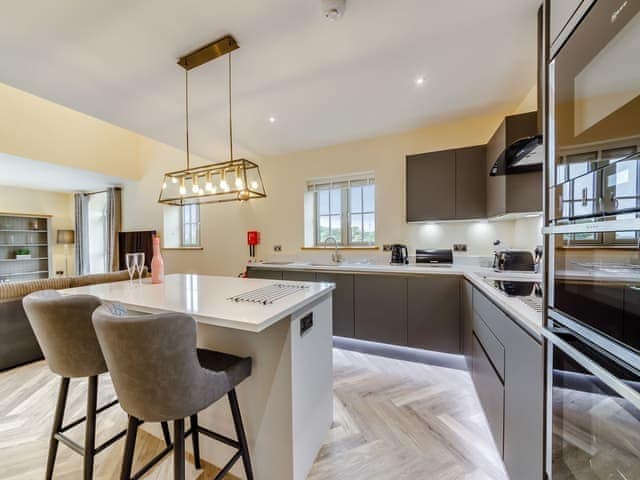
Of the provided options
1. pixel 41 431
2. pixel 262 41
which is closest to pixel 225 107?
pixel 262 41

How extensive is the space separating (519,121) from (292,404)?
253 centimetres

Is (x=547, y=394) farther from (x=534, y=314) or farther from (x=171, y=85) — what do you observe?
(x=171, y=85)

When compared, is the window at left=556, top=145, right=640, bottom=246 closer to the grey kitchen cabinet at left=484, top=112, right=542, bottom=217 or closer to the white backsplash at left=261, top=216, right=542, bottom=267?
the grey kitchen cabinet at left=484, top=112, right=542, bottom=217

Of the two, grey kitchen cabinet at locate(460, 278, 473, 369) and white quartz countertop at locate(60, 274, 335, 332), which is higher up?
white quartz countertop at locate(60, 274, 335, 332)

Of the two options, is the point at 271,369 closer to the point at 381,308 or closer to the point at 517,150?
the point at 381,308

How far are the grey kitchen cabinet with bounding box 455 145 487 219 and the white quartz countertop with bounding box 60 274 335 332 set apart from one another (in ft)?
6.52

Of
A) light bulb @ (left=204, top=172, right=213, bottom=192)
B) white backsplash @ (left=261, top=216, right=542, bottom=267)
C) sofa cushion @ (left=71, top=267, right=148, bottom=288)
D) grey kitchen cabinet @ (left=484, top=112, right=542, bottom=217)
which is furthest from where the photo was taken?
sofa cushion @ (left=71, top=267, right=148, bottom=288)

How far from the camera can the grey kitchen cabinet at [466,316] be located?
85.9 inches

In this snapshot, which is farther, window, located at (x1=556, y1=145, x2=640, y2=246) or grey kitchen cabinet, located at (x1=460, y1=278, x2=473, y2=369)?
grey kitchen cabinet, located at (x1=460, y1=278, x2=473, y2=369)

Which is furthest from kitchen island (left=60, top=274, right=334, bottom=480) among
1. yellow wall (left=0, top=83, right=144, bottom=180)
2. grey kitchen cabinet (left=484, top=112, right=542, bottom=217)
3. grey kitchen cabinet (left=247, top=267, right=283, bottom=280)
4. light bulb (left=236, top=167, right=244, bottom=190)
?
yellow wall (left=0, top=83, right=144, bottom=180)

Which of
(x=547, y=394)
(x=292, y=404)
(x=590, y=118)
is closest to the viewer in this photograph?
(x=590, y=118)

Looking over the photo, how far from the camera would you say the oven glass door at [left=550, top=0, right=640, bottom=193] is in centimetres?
60

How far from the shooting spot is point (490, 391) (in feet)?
5.03

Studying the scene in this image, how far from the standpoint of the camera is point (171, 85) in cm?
223
